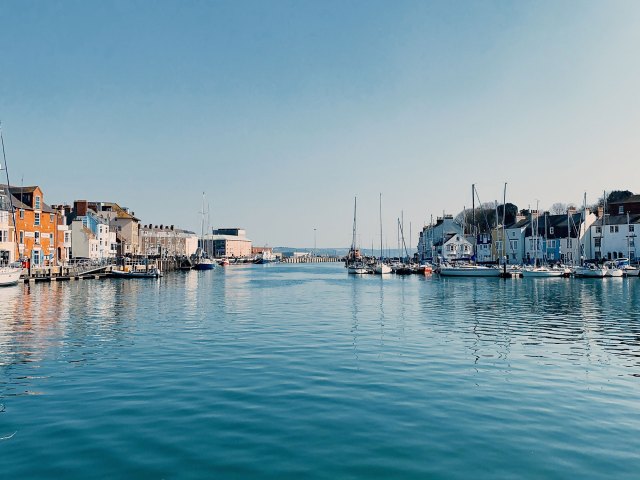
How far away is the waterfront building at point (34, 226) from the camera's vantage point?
79.0 m

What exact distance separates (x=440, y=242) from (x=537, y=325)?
120m

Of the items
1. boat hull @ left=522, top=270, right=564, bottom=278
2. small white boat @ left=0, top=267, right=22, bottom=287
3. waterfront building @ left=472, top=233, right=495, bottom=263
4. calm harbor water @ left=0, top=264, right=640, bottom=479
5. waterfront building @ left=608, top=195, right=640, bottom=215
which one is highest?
waterfront building @ left=608, top=195, right=640, bottom=215

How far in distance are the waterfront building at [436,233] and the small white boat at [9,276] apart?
97.8m

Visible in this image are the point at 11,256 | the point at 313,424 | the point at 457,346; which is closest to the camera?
the point at 313,424

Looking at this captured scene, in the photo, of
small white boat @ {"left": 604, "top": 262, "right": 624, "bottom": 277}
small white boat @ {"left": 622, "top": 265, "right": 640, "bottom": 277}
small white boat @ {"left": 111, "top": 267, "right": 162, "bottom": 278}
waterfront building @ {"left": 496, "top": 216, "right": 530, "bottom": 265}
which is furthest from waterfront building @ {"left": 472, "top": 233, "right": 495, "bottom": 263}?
small white boat @ {"left": 111, "top": 267, "right": 162, "bottom": 278}

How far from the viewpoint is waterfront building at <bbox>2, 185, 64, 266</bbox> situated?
79.0 m

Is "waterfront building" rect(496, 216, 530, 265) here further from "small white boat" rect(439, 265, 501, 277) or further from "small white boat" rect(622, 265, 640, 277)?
"small white boat" rect(622, 265, 640, 277)

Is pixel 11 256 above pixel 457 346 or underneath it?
above

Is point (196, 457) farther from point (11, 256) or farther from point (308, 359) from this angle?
point (11, 256)

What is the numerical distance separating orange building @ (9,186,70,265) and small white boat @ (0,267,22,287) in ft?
39.8

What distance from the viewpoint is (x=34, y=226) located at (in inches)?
3226

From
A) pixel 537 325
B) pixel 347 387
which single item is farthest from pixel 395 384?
pixel 537 325

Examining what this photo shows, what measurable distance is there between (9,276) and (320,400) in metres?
60.0

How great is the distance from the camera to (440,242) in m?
149
